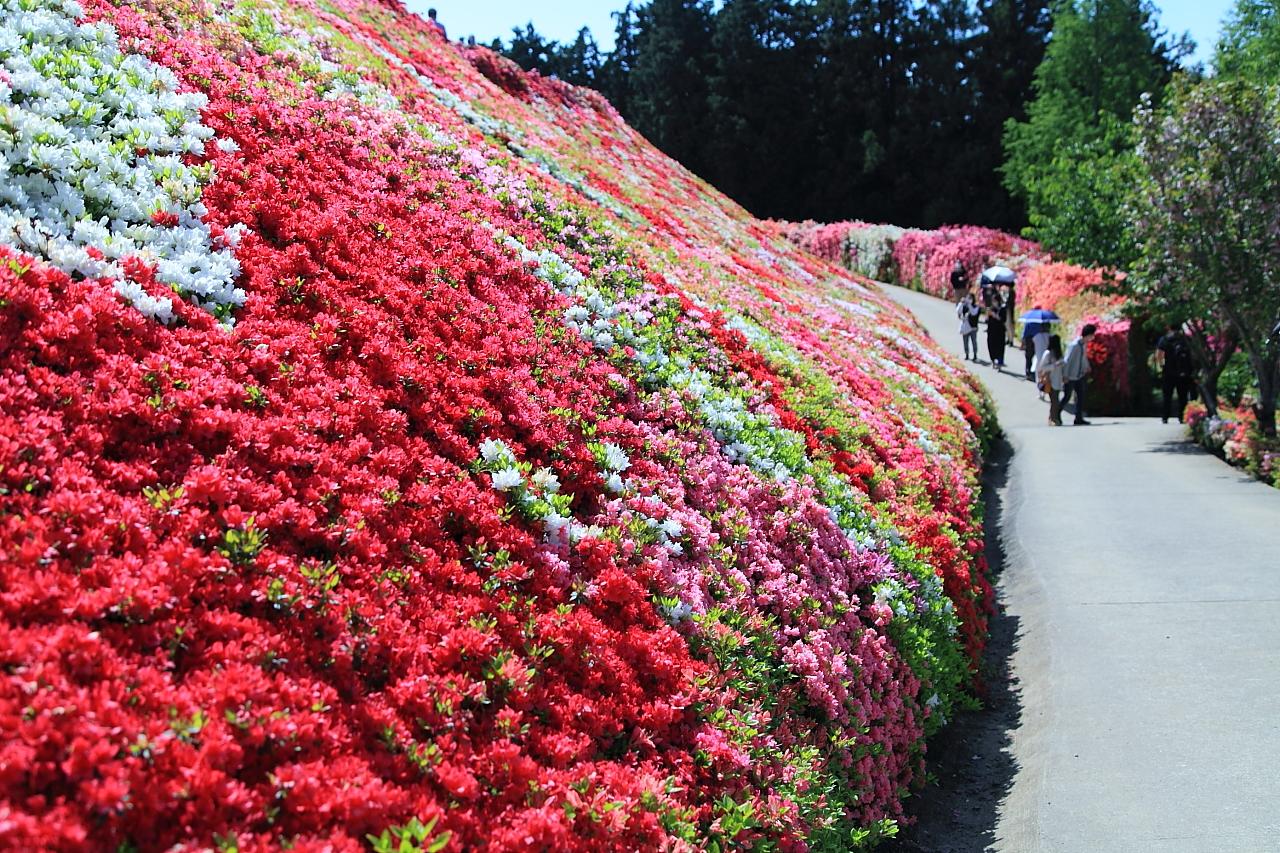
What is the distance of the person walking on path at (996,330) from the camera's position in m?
24.7

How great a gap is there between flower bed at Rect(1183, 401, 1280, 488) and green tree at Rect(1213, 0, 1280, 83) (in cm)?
1724

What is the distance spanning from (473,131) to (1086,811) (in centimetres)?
1117

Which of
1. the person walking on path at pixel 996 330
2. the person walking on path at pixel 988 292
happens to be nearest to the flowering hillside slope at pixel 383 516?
the person walking on path at pixel 996 330

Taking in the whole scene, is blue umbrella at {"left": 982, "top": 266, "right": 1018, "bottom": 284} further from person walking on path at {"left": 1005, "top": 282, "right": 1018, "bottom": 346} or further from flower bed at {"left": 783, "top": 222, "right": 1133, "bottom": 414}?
flower bed at {"left": 783, "top": 222, "right": 1133, "bottom": 414}

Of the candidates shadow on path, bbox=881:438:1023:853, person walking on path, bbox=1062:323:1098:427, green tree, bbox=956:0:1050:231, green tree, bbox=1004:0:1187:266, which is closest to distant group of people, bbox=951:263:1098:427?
person walking on path, bbox=1062:323:1098:427

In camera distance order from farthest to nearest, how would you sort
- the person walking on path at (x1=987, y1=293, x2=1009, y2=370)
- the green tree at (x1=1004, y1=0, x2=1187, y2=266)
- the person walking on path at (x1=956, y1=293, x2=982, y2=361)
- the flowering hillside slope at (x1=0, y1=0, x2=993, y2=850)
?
the green tree at (x1=1004, y1=0, x2=1187, y2=266), the person walking on path at (x1=956, y1=293, x2=982, y2=361), the person walking on path at (x1=987, y1=293, x2=1009, y2=370), the flowering hillside slope at (x1=0, y1=0, x2=993, y2=850)

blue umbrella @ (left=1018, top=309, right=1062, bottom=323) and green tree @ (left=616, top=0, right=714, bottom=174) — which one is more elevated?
green tree @ (left=616, top=0, right=714, bottom=174)

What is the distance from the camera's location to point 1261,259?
15.0 meters

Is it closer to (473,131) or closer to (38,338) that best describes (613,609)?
(38,338)

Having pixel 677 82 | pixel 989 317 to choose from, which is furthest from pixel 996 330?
pixel 677 82

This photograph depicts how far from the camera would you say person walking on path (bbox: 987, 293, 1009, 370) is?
24.7 meters

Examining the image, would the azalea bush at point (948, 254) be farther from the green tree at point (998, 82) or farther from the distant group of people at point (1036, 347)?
the green tree at point (998, 82)

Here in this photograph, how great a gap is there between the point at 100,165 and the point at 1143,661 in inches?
333

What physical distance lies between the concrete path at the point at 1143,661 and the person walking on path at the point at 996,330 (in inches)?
414
